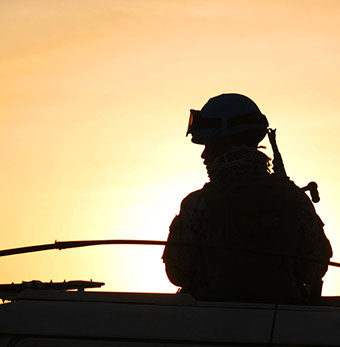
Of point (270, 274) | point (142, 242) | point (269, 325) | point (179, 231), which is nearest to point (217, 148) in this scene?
point (179, 231)

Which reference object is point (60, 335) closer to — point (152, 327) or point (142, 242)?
point (152, 327)

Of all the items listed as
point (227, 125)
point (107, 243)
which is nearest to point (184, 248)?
point (227, 125)

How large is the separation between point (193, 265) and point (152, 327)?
98.3 inches

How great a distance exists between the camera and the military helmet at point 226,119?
7133 millimetres

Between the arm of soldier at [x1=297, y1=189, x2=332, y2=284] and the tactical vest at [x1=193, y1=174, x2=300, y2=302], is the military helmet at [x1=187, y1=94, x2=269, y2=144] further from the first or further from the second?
the arm of soldier at [x1=297, y1=189, x2=332, y2=284]

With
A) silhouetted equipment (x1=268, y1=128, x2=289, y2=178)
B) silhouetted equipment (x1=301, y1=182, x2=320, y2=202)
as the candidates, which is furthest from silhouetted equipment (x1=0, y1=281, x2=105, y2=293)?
silhouetted equipment (x1=268, y1=128, x2=289, y2=178)

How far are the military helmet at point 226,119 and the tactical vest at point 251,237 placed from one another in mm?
909

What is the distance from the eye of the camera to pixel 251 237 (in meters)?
6.02

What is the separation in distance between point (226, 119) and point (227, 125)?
7 centimetres

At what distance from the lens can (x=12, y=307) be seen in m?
3.71

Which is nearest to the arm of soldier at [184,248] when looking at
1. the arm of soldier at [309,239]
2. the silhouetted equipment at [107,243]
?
the arm of soldier at [309,239]

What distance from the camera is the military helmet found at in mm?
7133

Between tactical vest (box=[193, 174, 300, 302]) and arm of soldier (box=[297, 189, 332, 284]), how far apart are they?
0.36ft

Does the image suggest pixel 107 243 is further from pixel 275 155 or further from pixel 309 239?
pixel 275 155
